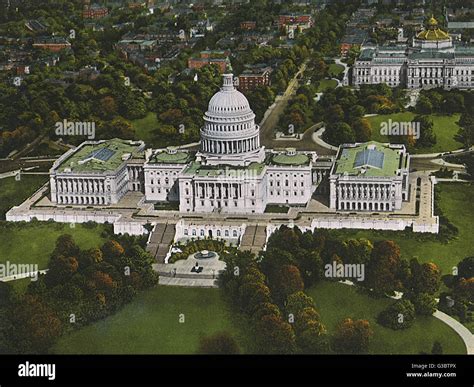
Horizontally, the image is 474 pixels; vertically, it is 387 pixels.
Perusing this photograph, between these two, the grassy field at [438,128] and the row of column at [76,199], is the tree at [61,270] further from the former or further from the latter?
the grassy field at [438,128]

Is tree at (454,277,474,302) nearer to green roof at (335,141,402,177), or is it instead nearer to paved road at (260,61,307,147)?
green roof at (335,141,402,177)

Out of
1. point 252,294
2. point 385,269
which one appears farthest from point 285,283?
point 385,269

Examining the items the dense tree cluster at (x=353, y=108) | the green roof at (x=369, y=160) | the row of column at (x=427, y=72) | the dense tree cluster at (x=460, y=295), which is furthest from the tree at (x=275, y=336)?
the row of column at (x=427, y=72)

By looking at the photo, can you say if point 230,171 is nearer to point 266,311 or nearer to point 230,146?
point 230,146

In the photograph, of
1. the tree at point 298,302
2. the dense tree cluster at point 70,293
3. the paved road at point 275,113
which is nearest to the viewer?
the dense tree cluster at point 70,293

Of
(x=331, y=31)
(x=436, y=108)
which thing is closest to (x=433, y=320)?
(x=436, y=108)

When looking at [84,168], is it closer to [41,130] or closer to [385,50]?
[41,130]

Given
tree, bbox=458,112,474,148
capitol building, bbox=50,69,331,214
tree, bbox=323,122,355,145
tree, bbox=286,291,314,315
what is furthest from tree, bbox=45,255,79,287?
tree, bbox=458,112,474,148
